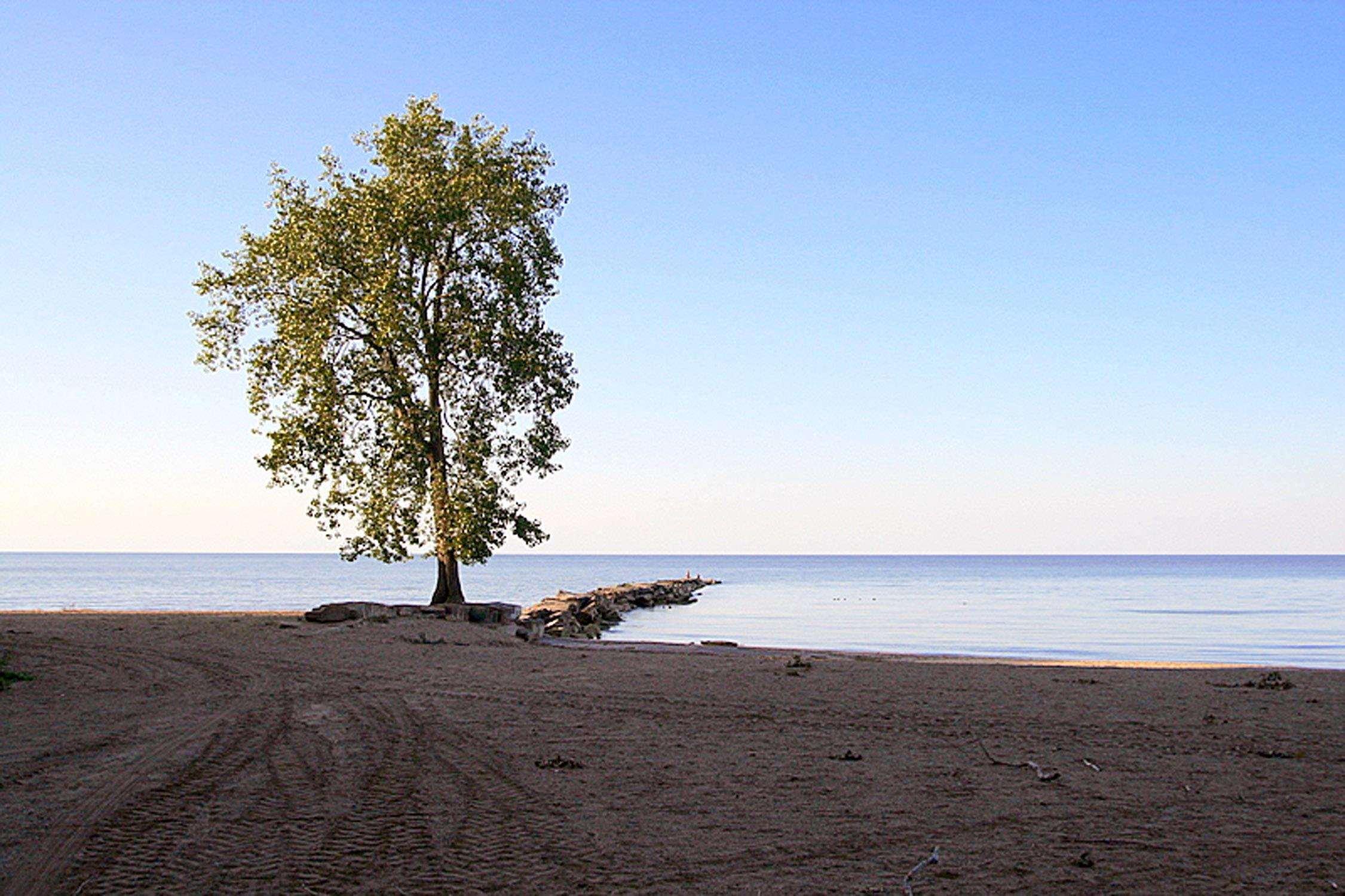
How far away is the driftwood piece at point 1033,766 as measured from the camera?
935 centimetres

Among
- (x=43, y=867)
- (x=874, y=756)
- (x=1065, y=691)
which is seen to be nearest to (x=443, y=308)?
(x=1065, y=691)

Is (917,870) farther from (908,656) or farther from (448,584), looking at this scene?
(448,584)

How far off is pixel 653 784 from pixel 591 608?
1224 inches

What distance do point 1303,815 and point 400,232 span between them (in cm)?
2341

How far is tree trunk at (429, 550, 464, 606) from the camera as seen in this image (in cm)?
2842

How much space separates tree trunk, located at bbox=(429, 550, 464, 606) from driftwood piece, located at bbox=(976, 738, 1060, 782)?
19.9 meters

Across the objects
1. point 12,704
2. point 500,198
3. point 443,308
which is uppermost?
point 500,198

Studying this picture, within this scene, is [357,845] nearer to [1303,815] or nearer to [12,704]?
[1303,815]

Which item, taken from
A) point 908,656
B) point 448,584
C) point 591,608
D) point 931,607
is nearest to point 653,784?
point 908,656

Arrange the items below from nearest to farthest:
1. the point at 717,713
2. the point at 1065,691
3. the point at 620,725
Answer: the point at 620,725 → the point at 717,713 → the point at 1065,691

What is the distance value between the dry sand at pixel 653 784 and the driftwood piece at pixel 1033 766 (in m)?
0.11

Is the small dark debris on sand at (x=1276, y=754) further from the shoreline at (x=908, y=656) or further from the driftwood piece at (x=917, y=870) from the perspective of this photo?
the shoreline at (x=908, y=656)

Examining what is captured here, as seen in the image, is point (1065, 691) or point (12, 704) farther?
point (1065, 691)

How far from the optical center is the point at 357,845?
730 centimetres
